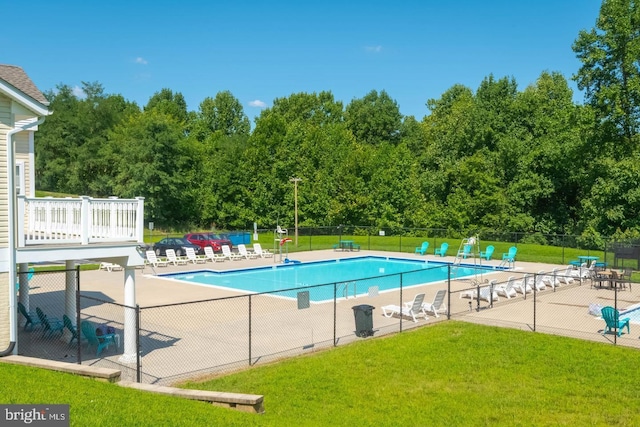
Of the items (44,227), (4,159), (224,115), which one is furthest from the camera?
(224,115)

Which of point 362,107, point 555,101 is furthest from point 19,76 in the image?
point 362,107

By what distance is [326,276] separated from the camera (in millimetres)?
30797

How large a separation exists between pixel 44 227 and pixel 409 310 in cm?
1053

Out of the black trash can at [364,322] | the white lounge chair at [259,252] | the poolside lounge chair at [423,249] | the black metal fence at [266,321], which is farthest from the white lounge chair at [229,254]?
the black trash can at [364,322]

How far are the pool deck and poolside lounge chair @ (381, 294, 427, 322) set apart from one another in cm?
25

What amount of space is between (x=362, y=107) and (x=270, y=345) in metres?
67.5

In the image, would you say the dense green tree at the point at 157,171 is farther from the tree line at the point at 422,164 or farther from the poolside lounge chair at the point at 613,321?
the poolside lounge chair at the point at 613,321

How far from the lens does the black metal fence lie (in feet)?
42.7

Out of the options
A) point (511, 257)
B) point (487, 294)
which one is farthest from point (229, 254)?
point (487, 294)

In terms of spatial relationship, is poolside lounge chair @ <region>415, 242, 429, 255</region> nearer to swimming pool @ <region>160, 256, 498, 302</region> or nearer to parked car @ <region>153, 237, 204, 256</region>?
swimming pool @ <region>160, 256, 498, 302</region>

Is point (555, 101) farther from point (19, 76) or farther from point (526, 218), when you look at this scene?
point (19, 76)

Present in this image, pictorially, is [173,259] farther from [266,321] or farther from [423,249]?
[266,321]

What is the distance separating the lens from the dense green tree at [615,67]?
131 feet

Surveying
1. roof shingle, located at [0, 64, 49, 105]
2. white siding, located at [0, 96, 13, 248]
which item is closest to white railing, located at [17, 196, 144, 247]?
white siding, located at [0, 96, 13, 248]
